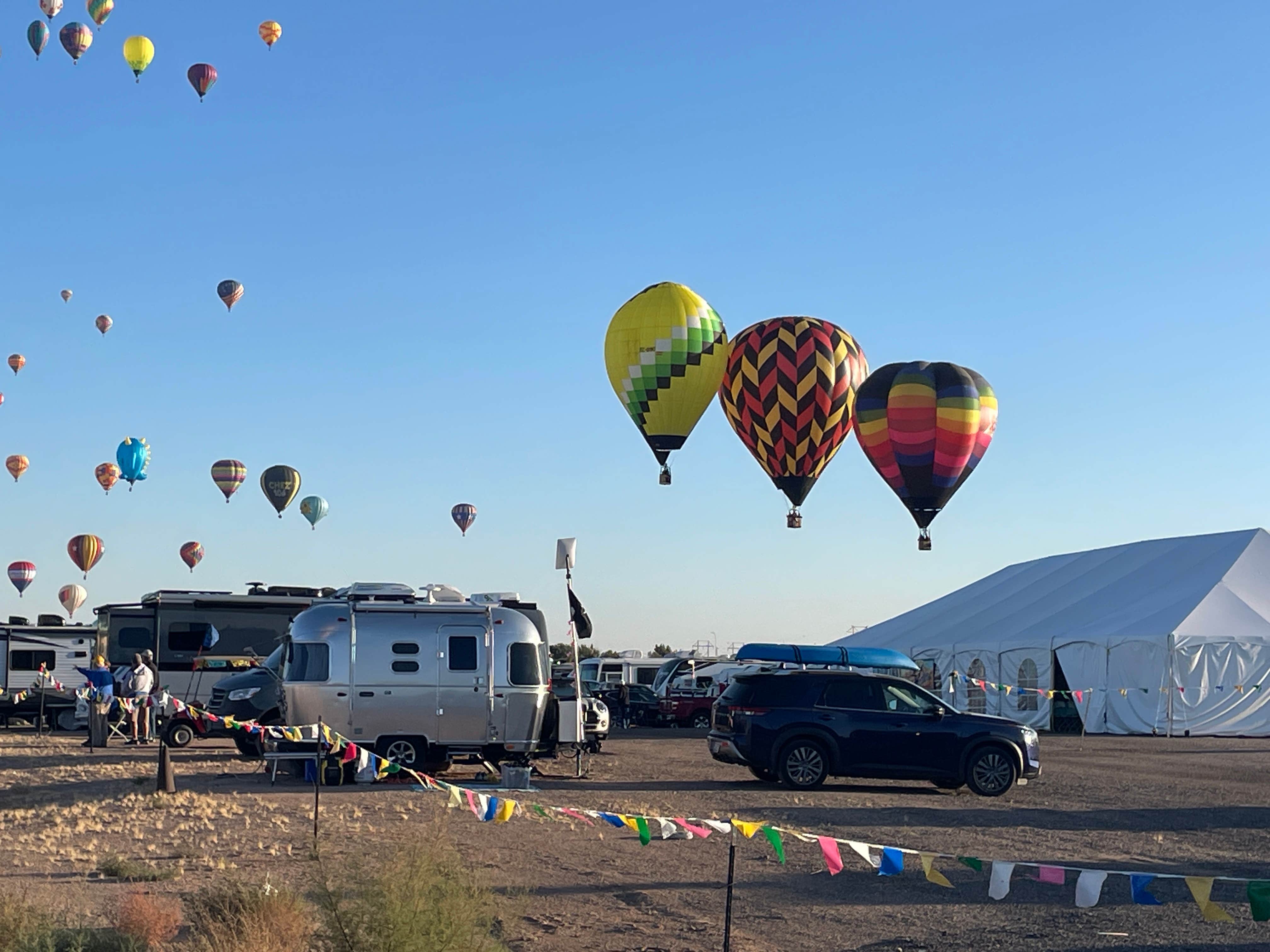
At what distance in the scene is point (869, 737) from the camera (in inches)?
793

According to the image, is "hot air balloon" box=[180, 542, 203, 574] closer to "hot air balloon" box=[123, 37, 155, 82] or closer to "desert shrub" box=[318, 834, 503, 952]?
"hot air balloon" box=[123, 37, 155, 82]

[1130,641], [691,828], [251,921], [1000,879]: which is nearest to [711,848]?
[691,828]

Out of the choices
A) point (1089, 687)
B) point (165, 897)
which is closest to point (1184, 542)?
point (1089, 687)

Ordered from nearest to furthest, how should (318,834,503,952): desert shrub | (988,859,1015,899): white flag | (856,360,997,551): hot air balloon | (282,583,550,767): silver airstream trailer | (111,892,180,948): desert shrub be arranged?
(318,834,503,952): desert shrub, (988,859,1015,899): white flag, (111,892,180,948): desert shrub, (282,583,550,767): silver airstream trailer, (856,360,997,551): hot air balloon

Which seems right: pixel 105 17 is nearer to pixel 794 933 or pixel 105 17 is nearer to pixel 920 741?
pixel 920 741

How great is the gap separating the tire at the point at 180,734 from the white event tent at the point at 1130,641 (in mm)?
24008

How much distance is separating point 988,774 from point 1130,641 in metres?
20.9

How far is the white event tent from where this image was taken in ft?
126

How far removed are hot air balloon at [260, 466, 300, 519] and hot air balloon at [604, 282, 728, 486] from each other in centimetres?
1874

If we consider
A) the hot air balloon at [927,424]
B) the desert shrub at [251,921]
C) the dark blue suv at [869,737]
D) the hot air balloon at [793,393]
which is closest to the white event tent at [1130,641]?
the hot air balloon at [927,424]

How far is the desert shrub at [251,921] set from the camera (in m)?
7.94

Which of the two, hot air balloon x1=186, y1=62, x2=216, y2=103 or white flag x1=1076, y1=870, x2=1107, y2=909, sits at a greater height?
hot air balloon x1=186, y1=62, x2=216, y2=103

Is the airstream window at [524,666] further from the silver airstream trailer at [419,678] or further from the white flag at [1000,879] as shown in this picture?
the white flag at [1000,879]

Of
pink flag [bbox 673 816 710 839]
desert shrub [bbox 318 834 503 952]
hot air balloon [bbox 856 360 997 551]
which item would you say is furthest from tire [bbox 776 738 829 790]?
hot air balloon [bbox 856 360 997 551]
